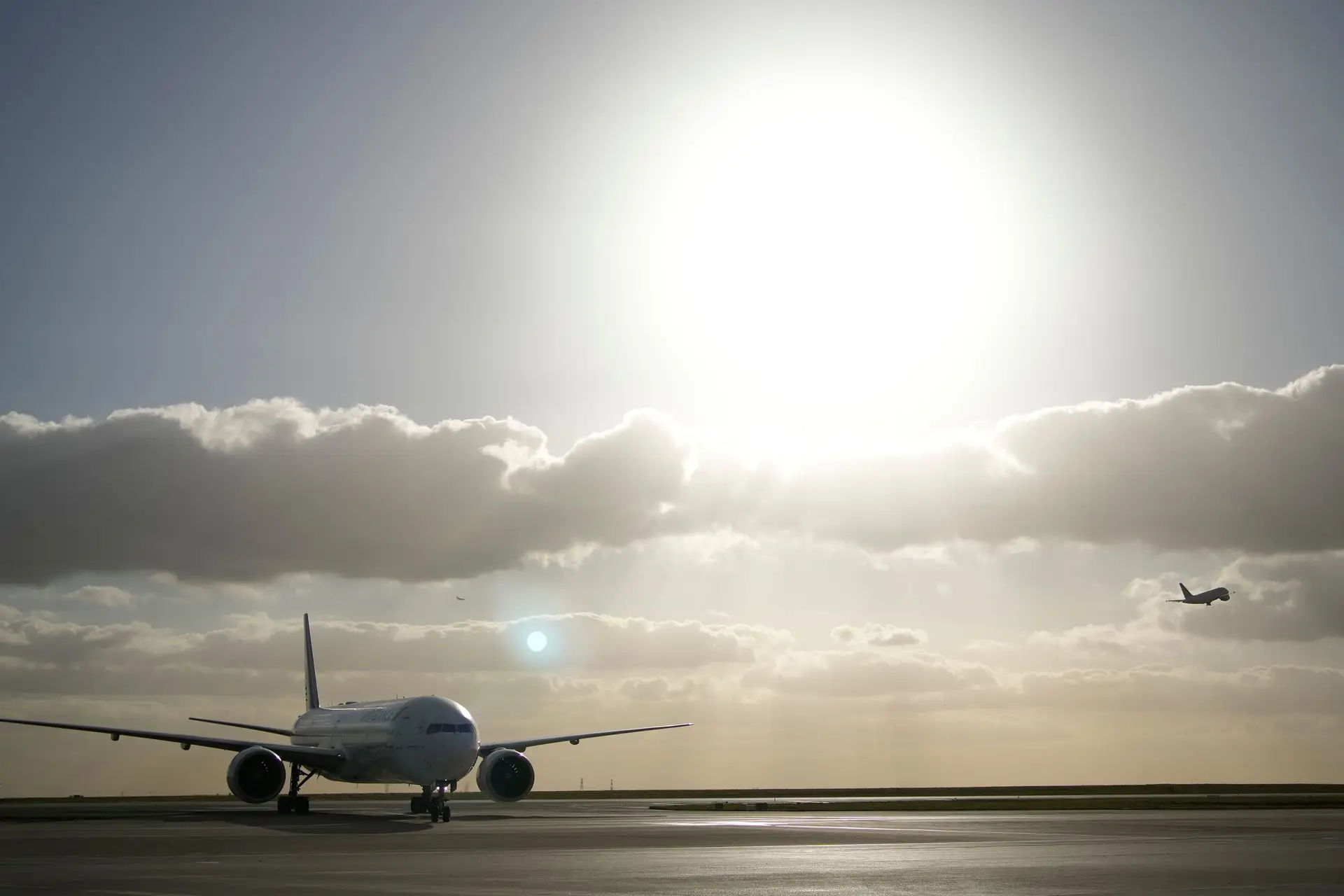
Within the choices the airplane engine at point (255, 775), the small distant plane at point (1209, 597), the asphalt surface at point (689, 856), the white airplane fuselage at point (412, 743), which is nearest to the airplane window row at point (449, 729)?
the white airplane fuselage at point (412, 743)

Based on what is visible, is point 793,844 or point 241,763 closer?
point 793,844

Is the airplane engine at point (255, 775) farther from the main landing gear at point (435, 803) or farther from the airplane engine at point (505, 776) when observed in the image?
the airplane engine at point (505, 776)

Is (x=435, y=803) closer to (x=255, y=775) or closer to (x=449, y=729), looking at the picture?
(x=449, y=729)

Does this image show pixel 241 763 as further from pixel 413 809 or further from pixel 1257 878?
pixel 1257 878

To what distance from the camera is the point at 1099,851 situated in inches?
1276

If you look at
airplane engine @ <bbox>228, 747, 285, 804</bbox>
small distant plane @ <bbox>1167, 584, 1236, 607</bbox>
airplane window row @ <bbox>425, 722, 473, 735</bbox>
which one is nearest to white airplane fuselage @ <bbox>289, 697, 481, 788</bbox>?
airplane window row @ <bbox>425, 722, 473, 735</bbox>

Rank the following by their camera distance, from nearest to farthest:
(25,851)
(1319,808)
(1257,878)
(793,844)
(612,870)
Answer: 1. (1257,878)
2. (612,870)
3. (25,851)
4. (793,844)
5. (1319,808)

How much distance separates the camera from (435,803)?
56406 mm

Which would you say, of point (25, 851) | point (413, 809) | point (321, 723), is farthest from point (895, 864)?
point (321, 723)

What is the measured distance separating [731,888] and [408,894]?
5.98 m

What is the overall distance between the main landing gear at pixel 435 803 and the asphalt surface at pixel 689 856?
1338 mm

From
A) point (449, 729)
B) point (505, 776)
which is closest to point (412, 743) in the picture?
point (449, 729)

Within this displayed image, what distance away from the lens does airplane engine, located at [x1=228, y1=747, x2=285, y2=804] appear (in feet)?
209

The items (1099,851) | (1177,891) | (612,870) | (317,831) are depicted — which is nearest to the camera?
(1177,891)
